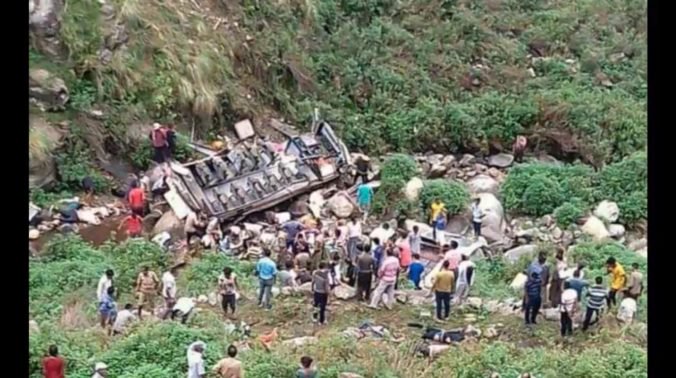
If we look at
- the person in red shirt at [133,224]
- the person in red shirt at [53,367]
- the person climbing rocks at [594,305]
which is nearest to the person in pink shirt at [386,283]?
the person climbing rocks at [594,305]

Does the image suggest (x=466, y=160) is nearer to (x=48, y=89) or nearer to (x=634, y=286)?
(x=634, y=286)

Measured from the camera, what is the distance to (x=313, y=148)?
813 centimetres

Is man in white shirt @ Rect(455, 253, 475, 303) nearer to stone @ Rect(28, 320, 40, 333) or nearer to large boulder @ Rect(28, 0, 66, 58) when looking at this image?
stone @ Rect(28, 320, 40, 333)

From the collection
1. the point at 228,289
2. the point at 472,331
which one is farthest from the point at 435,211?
the point at 228,289

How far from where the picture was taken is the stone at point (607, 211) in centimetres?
783

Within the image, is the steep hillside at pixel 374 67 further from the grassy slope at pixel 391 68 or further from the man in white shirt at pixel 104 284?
the man in white shirt at pixel 104 284

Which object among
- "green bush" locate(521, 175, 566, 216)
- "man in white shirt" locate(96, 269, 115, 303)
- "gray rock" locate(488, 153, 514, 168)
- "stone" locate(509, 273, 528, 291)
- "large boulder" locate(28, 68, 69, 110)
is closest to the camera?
"man in white shirt" locate(96, 269, 115, 303)

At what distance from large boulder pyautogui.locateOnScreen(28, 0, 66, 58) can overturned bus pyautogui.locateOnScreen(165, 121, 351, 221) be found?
47.0 inches

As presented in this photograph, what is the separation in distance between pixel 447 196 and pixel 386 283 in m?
0.93

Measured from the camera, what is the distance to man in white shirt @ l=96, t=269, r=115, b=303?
7035 mm

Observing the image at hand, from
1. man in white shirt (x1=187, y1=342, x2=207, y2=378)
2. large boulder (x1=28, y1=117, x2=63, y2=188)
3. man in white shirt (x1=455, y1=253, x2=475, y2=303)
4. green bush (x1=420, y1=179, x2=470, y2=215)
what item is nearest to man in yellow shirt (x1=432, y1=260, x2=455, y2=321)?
man in white shirt (x1=455, y1=253, x2=475, y2=303)

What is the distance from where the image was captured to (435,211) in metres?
7.82

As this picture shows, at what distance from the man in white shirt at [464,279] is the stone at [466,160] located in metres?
0.94
